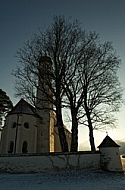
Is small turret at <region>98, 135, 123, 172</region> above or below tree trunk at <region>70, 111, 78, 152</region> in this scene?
below

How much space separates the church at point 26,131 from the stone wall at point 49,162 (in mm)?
12010

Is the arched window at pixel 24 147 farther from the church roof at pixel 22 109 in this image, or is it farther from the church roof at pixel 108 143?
the church roof at pixel 108 143

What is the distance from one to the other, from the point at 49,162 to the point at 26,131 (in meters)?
15.7

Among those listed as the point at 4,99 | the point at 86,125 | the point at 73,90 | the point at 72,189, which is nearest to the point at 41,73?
the point at 73,90

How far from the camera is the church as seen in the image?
26547mm

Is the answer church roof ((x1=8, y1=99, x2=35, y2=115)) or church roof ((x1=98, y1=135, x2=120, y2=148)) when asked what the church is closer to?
church roof ((x1=8, y1=99, x2=35, y2=115))

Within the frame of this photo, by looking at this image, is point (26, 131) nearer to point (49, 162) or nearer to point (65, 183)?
point (49, 162)

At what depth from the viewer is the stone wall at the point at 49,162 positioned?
43.0 feet

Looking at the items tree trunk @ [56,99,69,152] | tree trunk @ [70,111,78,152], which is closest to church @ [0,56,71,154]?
tree trunk @ [56,99,69,152]

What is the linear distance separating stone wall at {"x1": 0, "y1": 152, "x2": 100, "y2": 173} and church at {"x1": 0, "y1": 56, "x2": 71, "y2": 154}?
1201 centimetres

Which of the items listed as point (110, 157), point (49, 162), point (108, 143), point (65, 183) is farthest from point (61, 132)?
point (65, 183)

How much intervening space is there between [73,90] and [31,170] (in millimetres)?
7783

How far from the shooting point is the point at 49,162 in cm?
1323

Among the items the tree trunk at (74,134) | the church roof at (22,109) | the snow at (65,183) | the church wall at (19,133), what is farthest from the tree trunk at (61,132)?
the church roof at (22,109)
